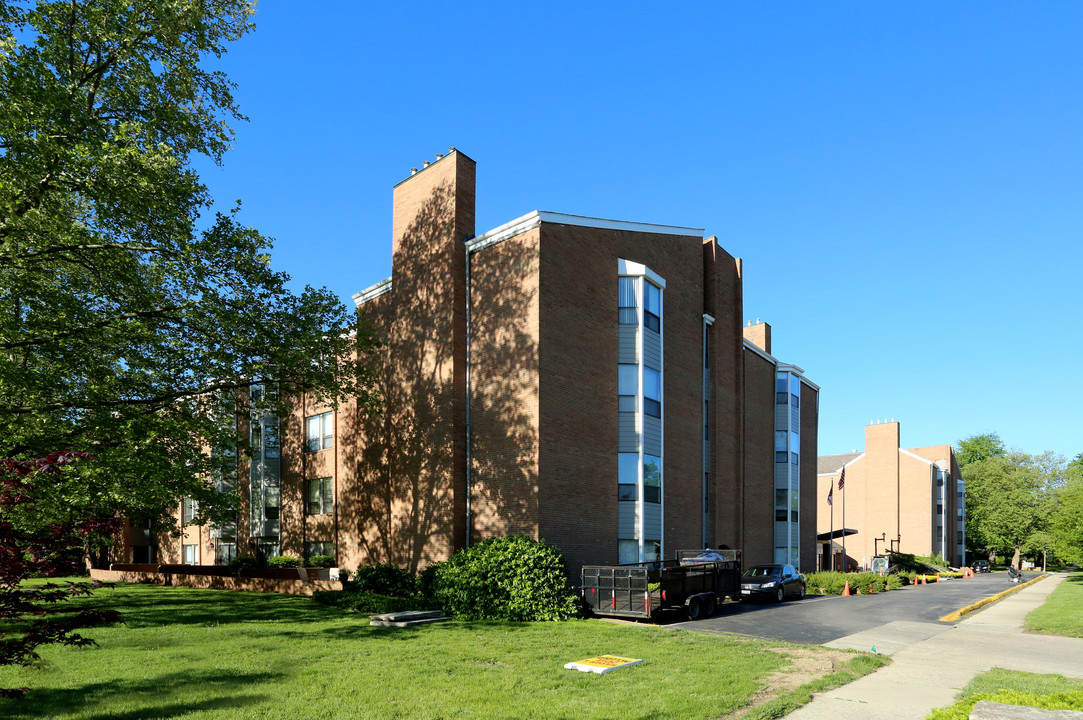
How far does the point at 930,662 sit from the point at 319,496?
25605mm

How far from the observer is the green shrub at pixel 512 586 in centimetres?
2022

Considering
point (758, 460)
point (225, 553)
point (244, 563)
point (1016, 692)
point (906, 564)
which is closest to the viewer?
point (1016, 692)

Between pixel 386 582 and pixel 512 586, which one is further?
pixel 386 582

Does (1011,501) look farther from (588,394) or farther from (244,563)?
(244,563)

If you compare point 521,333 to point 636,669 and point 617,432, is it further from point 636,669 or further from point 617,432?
point 636,669

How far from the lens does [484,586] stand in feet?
67.7

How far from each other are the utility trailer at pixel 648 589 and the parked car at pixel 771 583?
17.3 ft

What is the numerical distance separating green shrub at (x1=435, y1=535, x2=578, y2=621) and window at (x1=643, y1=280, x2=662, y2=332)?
10.3m

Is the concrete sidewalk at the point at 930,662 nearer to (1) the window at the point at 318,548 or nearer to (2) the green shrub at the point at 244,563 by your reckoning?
(1) the window at the point at 318,548

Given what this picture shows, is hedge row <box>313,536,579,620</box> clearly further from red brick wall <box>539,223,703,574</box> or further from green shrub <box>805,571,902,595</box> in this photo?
green shrub <box>805,571,902,595</box>

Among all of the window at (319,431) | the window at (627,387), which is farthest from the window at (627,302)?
the window at (319,431)

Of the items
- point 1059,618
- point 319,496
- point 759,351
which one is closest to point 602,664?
point 1059,618

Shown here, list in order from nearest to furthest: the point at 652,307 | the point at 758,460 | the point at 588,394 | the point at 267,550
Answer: the point at 588,394, the point at 652,307, the point at 267,550, the point at 758,460

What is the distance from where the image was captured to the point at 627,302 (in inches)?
1074
